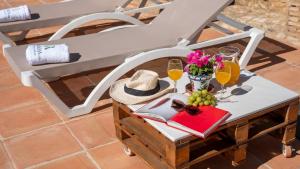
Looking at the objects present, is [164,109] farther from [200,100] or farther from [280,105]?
[280,105]

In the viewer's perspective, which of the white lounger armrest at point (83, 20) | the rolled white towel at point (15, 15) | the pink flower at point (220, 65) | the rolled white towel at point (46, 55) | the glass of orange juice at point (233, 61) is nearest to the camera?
the pink flower at point (220, 65)

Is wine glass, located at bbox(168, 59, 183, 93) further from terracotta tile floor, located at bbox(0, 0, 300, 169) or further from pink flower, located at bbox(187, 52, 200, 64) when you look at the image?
terracotta tile floor, located at bbox(0, 0, 300, 169)

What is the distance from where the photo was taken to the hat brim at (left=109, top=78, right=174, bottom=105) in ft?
9.33

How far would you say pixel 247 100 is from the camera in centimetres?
284

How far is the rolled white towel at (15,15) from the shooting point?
15.0 feet

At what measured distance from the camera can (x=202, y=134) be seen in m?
2.47

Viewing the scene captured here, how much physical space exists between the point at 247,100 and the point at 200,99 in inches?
13.2

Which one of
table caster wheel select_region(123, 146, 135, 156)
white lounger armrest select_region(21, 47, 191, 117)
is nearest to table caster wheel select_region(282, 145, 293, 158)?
table caster wheel select_region(123, 146, 135, 156)

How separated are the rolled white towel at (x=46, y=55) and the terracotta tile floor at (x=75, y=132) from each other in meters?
0.52

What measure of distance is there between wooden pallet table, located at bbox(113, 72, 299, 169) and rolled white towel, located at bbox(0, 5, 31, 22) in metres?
2.13

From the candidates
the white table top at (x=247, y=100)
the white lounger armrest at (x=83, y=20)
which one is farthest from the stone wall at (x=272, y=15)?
the white table top at (x=247, y=100)

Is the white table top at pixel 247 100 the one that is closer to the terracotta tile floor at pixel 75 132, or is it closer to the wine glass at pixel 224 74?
the wine glass at pixel 224 74

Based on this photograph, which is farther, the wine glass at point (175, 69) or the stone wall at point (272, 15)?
the stone wall at point (272, 15)

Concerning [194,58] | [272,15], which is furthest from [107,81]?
[272,15]
